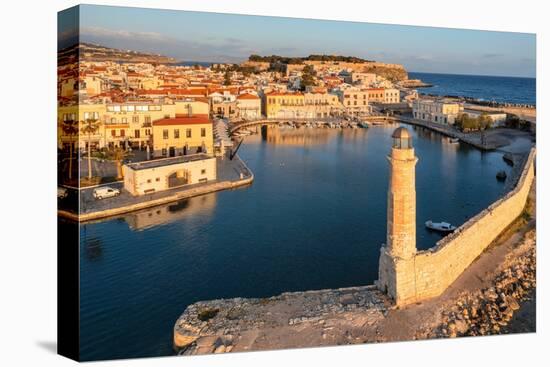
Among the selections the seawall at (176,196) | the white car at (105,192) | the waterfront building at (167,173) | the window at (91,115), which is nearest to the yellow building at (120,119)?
the window at (91,115)

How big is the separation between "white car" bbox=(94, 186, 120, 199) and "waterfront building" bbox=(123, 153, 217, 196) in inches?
14.6

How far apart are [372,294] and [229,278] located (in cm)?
183

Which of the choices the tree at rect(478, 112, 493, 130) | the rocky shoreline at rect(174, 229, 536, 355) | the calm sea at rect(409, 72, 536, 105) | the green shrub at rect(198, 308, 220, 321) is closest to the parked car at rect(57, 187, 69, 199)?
the rocky shoreline at rect(174, 229, 536, 355)

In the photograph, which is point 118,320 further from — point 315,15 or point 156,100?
point 156,100

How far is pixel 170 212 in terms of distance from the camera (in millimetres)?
8594

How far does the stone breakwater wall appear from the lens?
180 inches

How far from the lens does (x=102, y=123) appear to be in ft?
17.5

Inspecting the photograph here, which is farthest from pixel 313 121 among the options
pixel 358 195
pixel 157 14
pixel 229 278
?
pixel 157 14

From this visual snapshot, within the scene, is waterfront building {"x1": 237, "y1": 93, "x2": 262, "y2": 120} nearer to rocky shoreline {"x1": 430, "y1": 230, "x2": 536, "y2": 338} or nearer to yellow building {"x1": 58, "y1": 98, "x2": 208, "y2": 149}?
yellow building {"x1": 58, "y1": 98, "x2": 208, "y2": 149}

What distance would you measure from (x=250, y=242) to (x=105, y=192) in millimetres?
2650

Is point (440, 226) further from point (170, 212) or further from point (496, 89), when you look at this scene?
point (496, 89)

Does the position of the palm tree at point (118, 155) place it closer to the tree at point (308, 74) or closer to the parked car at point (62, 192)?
the parked car at point (62, 192)

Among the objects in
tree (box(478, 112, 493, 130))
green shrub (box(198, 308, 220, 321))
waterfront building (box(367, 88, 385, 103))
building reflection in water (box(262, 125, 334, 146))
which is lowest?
green shrub (box(198, 308, 220, 321))

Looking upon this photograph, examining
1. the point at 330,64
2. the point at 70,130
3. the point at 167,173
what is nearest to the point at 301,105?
the point at 167,173
